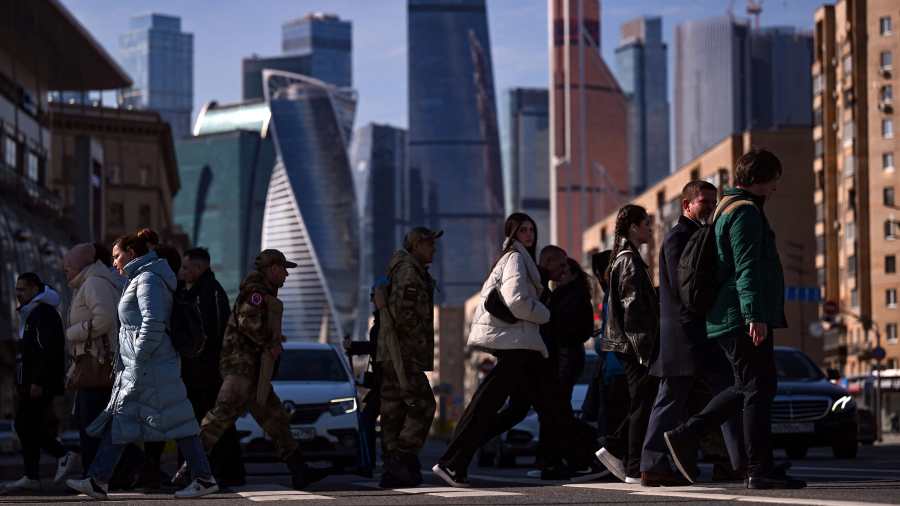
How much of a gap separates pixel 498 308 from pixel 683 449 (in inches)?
66.7

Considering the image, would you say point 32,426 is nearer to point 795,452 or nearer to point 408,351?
point 408,351

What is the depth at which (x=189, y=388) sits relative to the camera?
1391 centimetres

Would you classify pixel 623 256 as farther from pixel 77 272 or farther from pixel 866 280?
pixel 866 280

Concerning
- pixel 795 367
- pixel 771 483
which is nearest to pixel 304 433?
pixel 795 367

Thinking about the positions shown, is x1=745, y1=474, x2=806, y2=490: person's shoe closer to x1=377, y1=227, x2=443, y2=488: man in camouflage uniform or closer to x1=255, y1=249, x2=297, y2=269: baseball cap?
x1=377, y1=227, x2=443, y2=488: man in camouflage uniform

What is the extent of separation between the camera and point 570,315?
14109 millimetres

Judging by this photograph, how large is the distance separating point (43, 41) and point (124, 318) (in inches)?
3146

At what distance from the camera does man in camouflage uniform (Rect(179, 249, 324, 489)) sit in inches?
516

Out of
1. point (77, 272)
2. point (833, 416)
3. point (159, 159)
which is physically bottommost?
point (833, 416)

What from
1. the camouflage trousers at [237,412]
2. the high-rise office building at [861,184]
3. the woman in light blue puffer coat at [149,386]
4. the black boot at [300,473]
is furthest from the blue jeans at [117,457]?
the high-rise office building at [861,184]

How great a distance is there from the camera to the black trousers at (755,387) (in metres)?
10.7

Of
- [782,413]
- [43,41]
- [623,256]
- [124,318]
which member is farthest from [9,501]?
[43,41]

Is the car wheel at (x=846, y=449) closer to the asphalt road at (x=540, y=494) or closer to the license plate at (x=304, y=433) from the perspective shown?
the asphalt road at (x=540, y=494)

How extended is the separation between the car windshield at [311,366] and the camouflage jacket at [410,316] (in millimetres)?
5588
